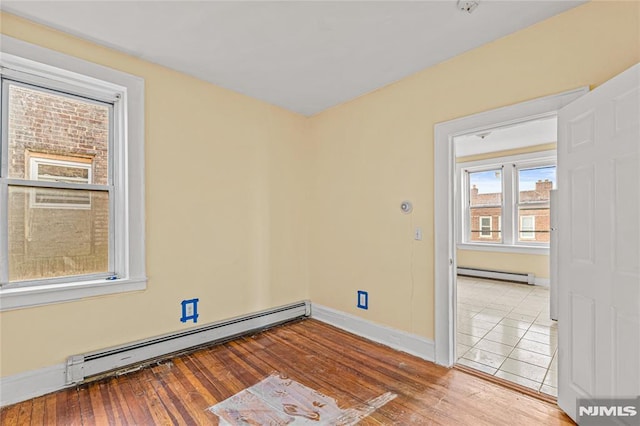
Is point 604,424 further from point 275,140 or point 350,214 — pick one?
point 275,140

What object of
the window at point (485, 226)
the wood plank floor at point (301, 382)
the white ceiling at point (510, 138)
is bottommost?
the wood plank floor at point (301, 382)

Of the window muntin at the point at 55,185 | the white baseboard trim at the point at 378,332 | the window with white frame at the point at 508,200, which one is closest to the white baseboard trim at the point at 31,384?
the window muntin at the point at 55,185

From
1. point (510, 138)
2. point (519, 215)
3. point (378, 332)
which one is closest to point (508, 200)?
point (519, 215)

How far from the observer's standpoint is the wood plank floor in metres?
1.85

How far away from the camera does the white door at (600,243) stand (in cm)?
142

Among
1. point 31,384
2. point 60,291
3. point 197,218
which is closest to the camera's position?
point 31,384

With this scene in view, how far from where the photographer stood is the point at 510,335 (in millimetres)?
3189

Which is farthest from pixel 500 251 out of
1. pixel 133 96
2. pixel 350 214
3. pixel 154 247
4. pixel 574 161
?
pixel 133 96

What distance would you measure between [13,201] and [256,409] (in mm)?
2234

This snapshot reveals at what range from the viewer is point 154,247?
259cm

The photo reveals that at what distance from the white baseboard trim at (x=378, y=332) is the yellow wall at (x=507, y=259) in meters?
4.10

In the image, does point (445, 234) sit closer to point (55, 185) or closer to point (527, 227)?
point (55, 185)

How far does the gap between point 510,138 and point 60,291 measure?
6.17m

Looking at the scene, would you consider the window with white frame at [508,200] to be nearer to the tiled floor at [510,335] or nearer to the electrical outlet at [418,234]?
the tiled floor at [510,335]
